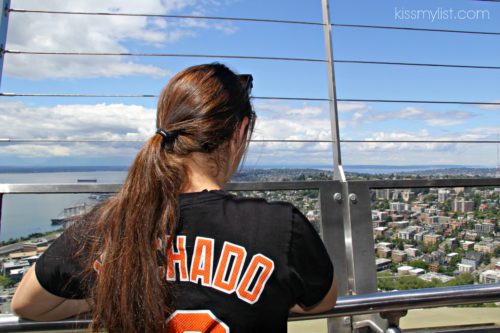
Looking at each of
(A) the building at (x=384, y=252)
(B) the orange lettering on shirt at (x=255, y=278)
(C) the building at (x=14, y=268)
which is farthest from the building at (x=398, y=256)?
(C) the building at (x=14, y=268)

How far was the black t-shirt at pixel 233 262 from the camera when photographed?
0.72m

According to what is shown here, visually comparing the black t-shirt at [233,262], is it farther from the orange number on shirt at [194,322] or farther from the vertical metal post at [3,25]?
the vertical metal post at [3,25]

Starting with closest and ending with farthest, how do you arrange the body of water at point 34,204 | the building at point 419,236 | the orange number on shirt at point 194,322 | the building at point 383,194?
the orange number on shirt at point 194,322, the body of water at point 34,204, the building at point 383,194, the building at point 419,236

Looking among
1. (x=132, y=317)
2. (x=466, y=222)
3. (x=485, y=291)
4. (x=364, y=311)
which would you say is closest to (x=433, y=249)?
(x=466, y=222)

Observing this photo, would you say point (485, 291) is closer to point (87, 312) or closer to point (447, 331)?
point (447, 331)

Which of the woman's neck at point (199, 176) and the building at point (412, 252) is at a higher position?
the woman's neck at point (199, 176)

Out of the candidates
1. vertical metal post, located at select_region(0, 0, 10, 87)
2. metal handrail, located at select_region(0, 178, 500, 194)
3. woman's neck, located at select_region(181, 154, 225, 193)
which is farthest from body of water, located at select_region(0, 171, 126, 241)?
woman's neck, located at select_region(181, 154, 225, 193)

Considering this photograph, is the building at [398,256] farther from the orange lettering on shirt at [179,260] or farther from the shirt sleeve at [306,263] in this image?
the orange lettering on shirt at [179,260]

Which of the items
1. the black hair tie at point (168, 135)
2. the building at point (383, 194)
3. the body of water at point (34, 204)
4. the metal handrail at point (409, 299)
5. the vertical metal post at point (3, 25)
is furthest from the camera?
the building at point (383, 194)

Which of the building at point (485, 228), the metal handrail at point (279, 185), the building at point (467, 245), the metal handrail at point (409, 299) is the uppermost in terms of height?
the metal handrail at point (279, 185)

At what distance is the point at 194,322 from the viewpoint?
714 millimetres

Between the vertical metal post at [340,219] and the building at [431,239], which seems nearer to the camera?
the vertical metal post at [340,219]

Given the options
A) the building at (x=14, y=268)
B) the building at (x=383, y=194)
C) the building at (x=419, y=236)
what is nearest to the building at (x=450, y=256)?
the building at (x=419, y=236)

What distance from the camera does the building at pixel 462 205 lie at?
164 cm
